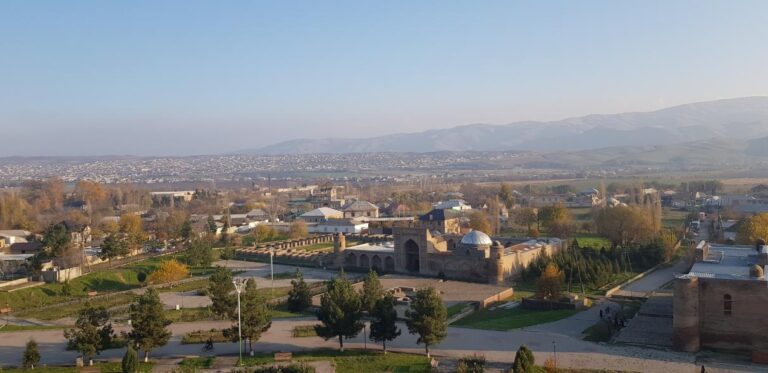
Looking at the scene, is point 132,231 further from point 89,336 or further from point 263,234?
point 89,336

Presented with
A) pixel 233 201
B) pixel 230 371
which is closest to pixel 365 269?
pixel 230 371

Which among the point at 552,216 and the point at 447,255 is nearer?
the point at 447,255

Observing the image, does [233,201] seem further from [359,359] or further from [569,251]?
[359,359]

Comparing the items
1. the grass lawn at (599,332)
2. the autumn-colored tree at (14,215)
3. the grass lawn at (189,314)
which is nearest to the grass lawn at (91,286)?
the grass lawn at (189,314)

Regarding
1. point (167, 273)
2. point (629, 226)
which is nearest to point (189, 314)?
point (167, 273)

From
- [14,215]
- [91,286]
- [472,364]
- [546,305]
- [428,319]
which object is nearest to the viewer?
[472,364]

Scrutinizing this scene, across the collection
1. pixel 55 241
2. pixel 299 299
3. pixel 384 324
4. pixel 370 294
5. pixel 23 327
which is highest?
pixel 55 241
